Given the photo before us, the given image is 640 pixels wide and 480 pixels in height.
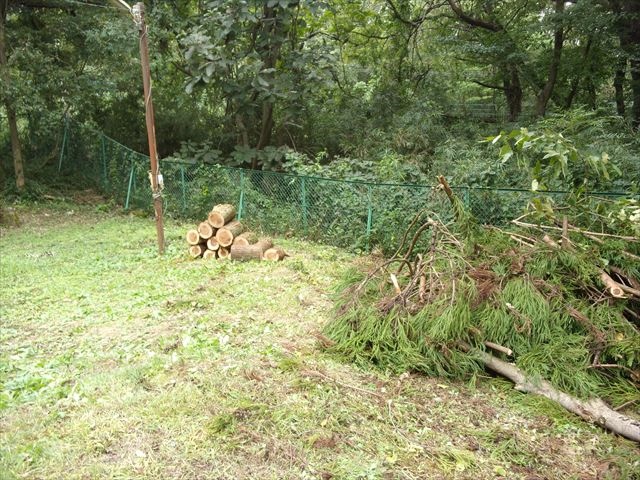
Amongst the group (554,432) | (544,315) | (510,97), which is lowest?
(554,432)

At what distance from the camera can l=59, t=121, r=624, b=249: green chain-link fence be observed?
6.80 meters

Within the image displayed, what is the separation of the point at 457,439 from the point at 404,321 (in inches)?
42.3

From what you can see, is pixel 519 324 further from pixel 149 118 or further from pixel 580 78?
pixel 580 78

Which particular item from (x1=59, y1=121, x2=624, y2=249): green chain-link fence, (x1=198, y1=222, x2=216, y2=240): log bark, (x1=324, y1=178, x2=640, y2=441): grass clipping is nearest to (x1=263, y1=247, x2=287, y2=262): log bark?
(x1=198, y1=222, x2=216, y2=240): log bark

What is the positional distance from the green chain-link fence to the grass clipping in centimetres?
157

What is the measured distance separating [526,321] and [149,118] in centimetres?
594

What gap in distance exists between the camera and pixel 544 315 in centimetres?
379

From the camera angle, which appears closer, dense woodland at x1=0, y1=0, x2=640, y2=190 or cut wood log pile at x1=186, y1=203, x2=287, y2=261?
cut wood log pile at x1=186, y1=203, x2=287, y2=261

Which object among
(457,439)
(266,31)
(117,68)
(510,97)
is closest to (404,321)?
(457,439)

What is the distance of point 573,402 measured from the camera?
344 cm

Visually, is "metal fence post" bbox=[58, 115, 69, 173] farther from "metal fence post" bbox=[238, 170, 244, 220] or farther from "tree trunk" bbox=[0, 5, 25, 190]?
"metal fence post" bbox=[238, 170, 244, 220]

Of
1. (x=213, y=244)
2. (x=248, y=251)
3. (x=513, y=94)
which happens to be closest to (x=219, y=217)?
(x=213, y=244)

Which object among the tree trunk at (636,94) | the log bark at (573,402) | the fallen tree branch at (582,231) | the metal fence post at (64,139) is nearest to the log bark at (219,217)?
the fallen tree branch at (582,231)

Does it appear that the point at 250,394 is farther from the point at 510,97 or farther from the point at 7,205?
the point at 510,97
